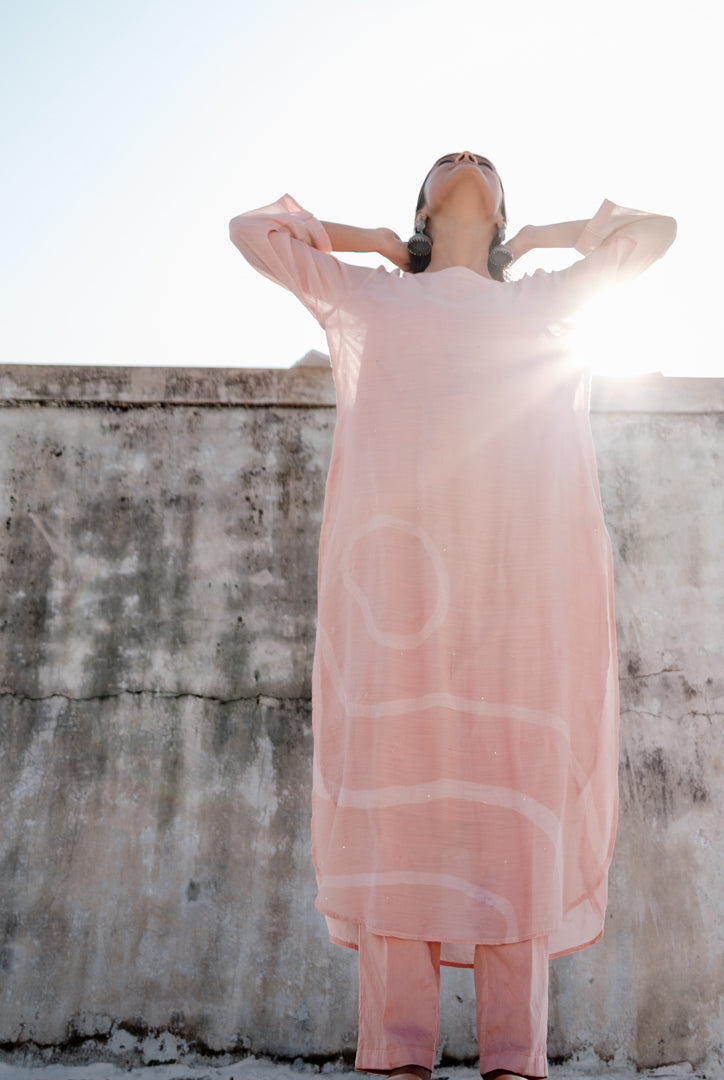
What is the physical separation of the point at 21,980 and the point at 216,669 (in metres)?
1.05

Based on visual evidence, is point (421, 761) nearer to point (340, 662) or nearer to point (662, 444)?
point (340, 662)

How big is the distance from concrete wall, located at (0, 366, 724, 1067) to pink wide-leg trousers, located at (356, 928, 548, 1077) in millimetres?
1160

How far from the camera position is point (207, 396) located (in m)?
3.17

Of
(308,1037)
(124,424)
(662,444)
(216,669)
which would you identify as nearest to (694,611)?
(662,444)

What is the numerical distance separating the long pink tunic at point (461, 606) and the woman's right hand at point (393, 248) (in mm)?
113

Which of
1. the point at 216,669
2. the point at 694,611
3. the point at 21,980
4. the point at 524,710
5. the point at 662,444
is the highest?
the point at 662,444

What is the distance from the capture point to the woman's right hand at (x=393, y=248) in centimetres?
215

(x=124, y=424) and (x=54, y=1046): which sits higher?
(x=124, y=424)

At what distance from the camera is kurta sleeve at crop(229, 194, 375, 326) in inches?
78.8

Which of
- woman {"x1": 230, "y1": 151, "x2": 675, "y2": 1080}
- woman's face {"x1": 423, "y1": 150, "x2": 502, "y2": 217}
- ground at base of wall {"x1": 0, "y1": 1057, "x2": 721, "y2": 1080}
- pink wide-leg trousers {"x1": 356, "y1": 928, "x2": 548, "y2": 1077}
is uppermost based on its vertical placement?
woman's face {"x1": 423, "y1": 150, "x2": 502, "y2": 217}

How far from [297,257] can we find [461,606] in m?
0.84

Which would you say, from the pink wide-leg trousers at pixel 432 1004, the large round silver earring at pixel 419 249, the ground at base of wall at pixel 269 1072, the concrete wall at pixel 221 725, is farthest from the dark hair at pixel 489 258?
the ground at base of wall at pixel 269 1072

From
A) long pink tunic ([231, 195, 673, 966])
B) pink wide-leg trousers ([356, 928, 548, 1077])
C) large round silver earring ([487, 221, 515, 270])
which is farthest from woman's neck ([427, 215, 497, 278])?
pink wide-leg trousers ([356, 928, 548, 1077])

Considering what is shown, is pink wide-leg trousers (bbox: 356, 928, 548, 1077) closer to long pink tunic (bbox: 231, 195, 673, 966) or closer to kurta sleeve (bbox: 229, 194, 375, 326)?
long pink tunic (bbox: 231, 195, 673, 966)
